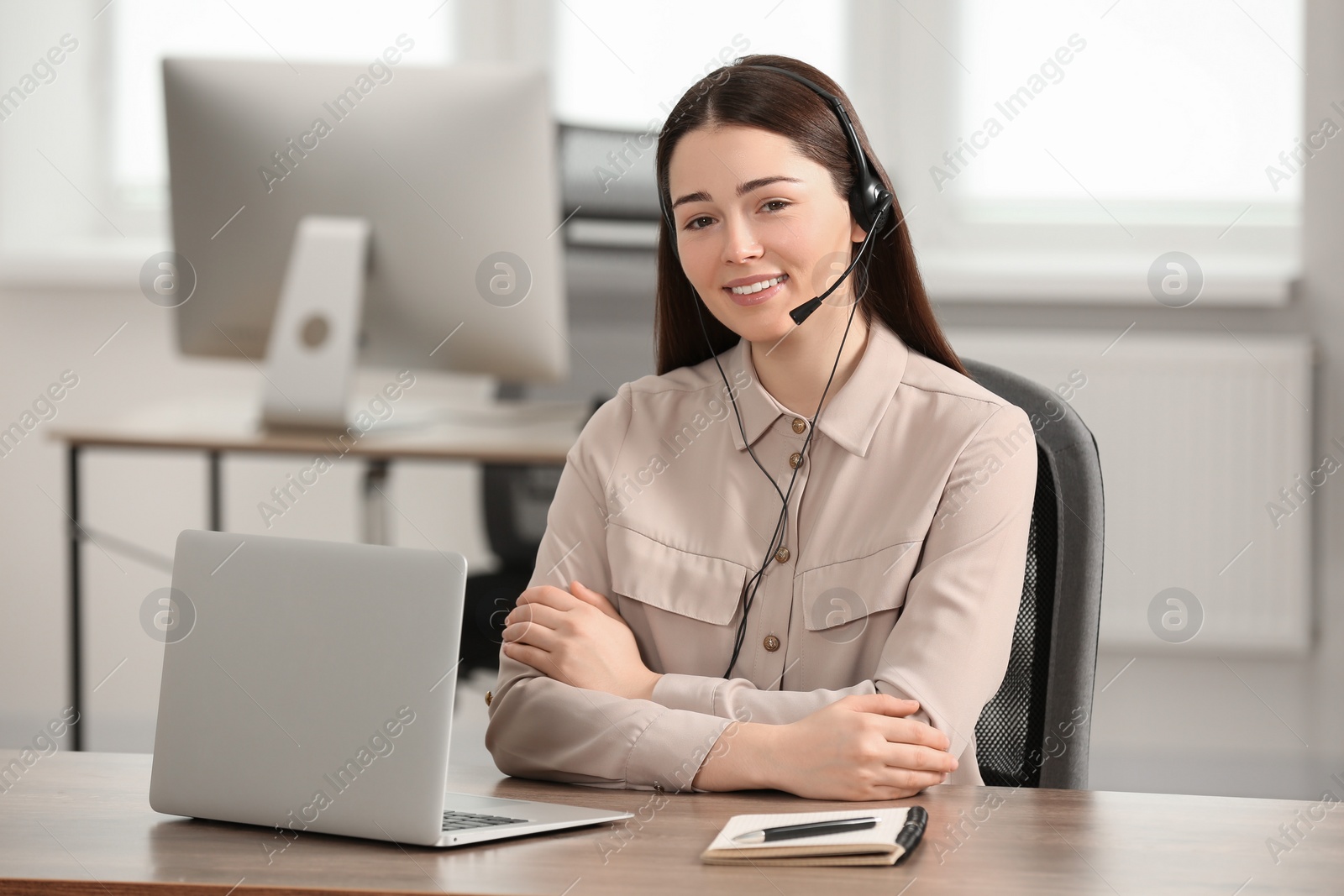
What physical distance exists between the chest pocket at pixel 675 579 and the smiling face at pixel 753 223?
0.80ft

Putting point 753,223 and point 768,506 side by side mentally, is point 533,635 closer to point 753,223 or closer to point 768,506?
point 768,506

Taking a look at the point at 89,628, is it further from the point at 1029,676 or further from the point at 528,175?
the point at 1029,676

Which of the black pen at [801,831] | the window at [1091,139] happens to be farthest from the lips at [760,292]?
the window at [1091,139]

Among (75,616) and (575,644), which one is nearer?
(575,644)

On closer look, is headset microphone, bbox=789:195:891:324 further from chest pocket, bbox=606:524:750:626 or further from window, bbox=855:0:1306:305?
window, bbox=855:0:1306:305

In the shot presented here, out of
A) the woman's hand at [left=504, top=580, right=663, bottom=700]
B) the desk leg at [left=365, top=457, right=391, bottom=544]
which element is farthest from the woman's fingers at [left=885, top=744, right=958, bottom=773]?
the desk leg at [left=365, top=457, right=391, bottom=544]

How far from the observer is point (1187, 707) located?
127 inches

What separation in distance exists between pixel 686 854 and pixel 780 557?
1.59ft

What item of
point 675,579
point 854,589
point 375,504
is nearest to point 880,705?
point 854,589

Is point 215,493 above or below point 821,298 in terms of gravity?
below

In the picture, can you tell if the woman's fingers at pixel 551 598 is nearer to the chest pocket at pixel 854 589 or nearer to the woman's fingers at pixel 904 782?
the chest pocket at pixel 854 589

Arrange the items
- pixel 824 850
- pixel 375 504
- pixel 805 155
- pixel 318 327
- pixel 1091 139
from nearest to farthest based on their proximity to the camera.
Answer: pixel 824 850
pixel 805 155
pixel 318 327
pixel 375 504
pixel 1091 139

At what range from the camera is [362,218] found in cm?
227

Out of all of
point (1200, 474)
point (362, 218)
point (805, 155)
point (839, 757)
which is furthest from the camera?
point (1200, 474)
